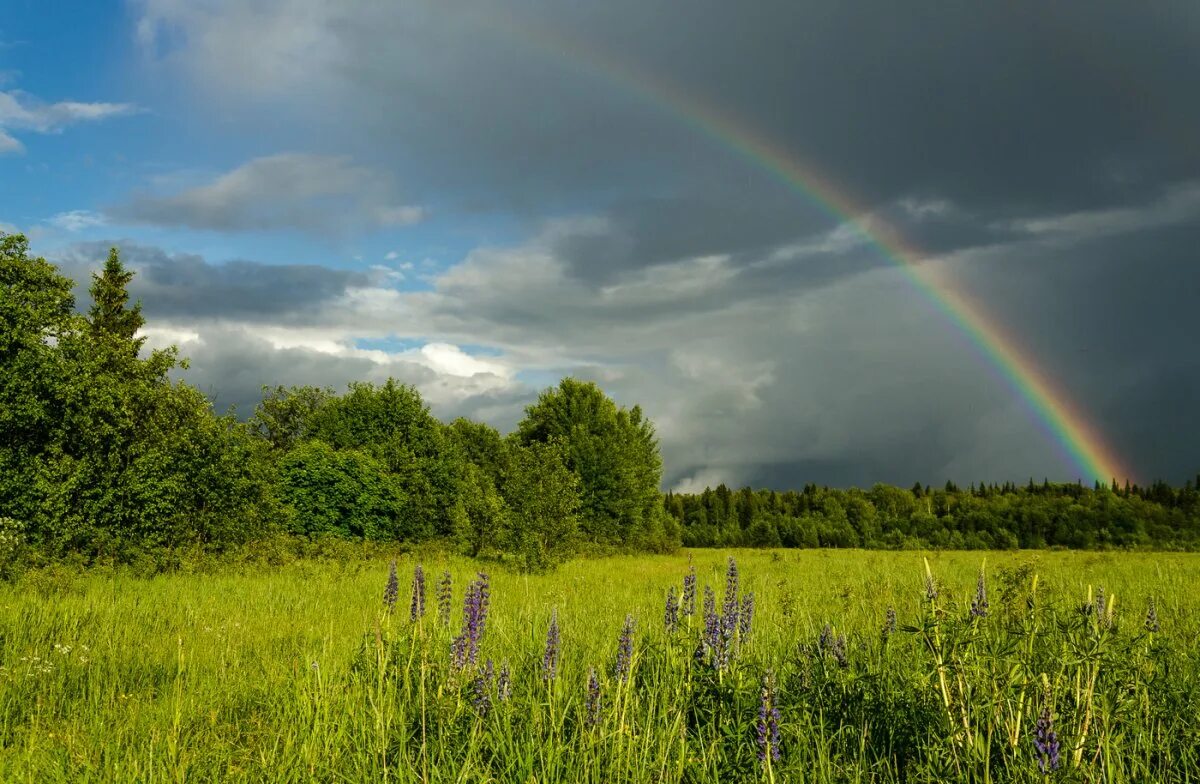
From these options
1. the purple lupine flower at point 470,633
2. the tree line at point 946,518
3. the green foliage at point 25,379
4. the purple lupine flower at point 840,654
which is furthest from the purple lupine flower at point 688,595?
the tree line at point 946,518

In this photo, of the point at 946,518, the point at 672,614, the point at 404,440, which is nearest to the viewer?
the point at 672,614

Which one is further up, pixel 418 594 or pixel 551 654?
pixel 418 594

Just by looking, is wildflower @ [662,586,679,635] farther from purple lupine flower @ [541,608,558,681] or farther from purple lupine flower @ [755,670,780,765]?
purple lupine flower @ [755,670,780,765]

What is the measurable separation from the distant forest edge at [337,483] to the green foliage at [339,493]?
97 millimetres

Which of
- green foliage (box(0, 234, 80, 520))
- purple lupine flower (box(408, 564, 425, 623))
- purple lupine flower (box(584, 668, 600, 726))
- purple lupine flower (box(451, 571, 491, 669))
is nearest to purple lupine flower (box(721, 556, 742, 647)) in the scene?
purple lupine flower (box(584, 668, 600, 726))

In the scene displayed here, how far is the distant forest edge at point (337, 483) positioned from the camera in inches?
727

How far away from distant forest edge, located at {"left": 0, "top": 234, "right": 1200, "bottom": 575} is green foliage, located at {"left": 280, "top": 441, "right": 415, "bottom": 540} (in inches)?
3.8

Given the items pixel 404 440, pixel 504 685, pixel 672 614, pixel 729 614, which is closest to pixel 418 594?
pixel 504 685

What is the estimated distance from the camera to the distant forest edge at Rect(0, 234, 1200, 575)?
18453mm

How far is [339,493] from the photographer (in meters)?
37.8

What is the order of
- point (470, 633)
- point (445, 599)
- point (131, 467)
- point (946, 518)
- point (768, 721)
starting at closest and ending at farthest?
point (768, 721), point (470, 633), point (445, 599), point (131, 467), point (946, 518)

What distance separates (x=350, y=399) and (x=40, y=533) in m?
30.3

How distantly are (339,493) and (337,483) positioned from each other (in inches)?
24.3

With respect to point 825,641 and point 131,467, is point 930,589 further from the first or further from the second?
point 131,467
